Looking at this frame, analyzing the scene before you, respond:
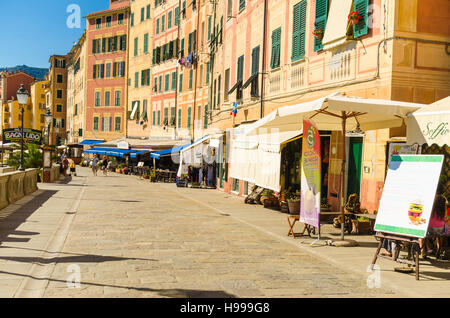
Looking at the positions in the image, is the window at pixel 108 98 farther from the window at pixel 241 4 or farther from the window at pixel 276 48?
the window at pixel 276 48

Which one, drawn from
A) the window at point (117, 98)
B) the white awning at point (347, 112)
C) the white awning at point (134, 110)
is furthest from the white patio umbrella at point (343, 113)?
the window at point (117, 98)

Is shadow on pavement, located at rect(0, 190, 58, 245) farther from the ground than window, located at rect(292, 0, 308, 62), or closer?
closer

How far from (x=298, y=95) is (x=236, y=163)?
4334 millimetres

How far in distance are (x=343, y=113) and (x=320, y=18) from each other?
5247mm

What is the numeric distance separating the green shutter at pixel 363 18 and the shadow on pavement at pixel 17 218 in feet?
29.4

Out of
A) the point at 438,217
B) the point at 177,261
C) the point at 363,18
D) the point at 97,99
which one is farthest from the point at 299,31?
the point at 97,99

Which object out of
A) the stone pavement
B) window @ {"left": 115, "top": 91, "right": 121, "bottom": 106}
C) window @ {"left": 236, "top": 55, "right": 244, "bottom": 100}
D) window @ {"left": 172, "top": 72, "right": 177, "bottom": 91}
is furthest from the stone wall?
window @ {"left": 115, "top": 91, "right": 121, "bottom": 106}

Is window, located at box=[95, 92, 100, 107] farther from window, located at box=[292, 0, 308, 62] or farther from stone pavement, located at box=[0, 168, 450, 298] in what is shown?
stone pavement, located at box=[0, 168, 450, 298]

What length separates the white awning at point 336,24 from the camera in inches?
543

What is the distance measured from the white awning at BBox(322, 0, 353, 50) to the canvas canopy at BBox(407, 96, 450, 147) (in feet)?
16.3

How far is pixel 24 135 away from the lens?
92.2ft

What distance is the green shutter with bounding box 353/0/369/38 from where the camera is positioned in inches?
510

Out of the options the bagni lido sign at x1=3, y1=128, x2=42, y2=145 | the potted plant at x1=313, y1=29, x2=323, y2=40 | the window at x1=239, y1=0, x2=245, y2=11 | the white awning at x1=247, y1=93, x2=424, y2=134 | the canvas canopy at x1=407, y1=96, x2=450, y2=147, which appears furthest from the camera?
the bagni lido sign at x1=3, y1=128, x2=42, y2=145

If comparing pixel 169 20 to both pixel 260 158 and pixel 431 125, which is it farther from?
pixel 431 125
